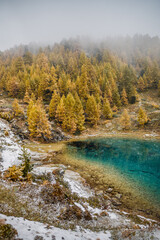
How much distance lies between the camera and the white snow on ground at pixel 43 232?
16.4 feet

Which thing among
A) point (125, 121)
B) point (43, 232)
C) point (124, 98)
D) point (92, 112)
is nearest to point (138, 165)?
point (43, 232)

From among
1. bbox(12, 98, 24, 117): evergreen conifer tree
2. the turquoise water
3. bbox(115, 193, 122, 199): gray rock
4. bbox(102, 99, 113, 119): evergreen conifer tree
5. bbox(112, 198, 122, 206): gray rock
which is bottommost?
the turquoise water

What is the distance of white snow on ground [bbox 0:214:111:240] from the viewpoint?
501 cm

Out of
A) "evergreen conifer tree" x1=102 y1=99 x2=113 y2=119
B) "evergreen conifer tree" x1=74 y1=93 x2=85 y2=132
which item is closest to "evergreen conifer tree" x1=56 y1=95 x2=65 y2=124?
"evergreen conifer tree" x1=74 y1=93 x2=85 y2=132

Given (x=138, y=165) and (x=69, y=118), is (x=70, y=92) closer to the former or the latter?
(x=69, y=118)

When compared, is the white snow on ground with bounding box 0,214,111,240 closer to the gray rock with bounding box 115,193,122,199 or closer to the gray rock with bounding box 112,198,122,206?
the gray rock with bounding box 112,198,122,206

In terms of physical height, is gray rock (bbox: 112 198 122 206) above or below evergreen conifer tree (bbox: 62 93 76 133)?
below

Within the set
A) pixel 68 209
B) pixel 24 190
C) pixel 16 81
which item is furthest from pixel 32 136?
pixel 16 81

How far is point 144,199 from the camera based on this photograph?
1191 centimetres

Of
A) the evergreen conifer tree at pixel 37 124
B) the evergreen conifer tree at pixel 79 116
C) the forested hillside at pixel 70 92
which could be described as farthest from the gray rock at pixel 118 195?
the evergreen conifer tree at pixel 79 116

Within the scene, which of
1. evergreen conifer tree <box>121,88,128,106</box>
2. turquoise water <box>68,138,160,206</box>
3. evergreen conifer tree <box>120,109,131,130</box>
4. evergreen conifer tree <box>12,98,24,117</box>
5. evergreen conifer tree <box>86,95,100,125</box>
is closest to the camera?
turquoise water <box>68,138,160,206</box>

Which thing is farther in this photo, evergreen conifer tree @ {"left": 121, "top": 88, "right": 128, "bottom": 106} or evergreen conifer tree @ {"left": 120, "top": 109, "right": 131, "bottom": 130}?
evergreen conifer tree @ {"left": 121, "top": 88, "right": 128, "bottom": 106}

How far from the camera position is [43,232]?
5434 millimetres

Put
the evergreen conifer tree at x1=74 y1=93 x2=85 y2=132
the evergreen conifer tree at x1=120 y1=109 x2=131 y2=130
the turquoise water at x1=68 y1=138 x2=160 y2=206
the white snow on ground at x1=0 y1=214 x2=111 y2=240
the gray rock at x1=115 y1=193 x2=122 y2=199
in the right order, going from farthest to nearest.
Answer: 1. the evergreen conifer tree at x1=120 y1=109 x2=131 y2=130
2. the evergreen conifer tree at x1=74 y1=93 x2=85 y2=132
3. the turquoise water at x1=68 y1=138 x2=160 y2=206
4. the gray rock at x1=115 y1=193 x2=122 y2=199
5. the white snow on ground at x1=0 y1=214 x2=111 y2=240
